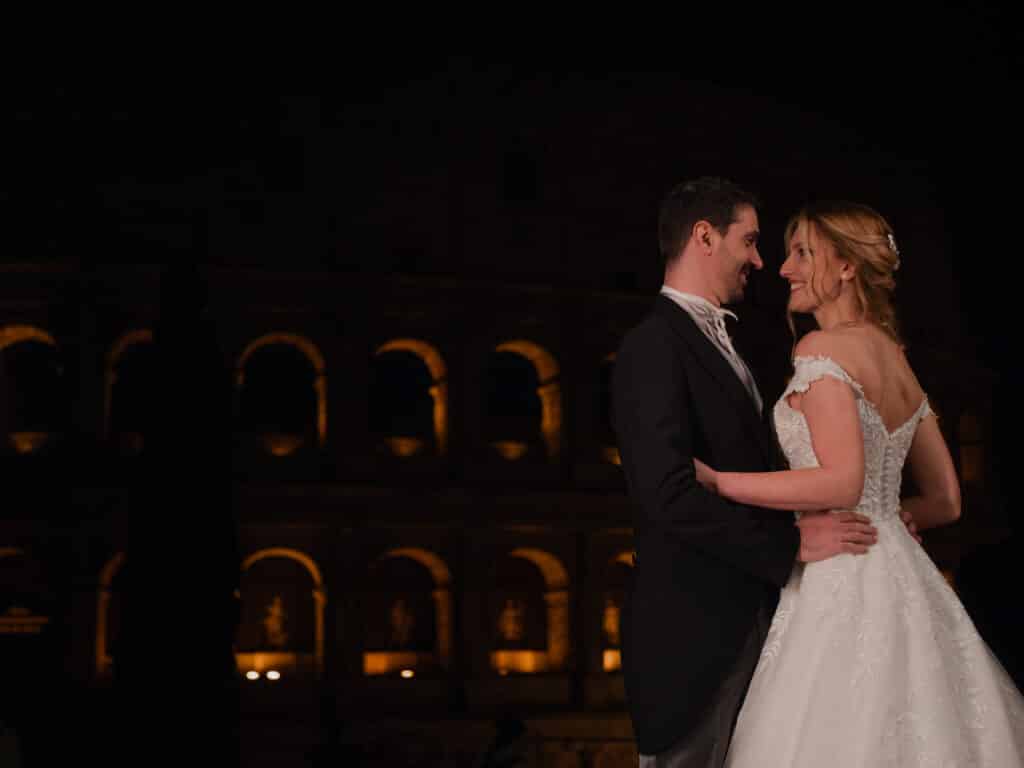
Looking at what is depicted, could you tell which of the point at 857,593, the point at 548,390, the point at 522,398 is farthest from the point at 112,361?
the point at 857,593

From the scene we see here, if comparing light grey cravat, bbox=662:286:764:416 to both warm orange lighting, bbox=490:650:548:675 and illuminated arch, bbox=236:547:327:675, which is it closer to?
illuminated arch, bbox=236:547:327:675

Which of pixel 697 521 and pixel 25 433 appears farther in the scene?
pixel 25 433

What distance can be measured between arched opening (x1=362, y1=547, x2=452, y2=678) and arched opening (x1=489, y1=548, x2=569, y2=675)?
119cm

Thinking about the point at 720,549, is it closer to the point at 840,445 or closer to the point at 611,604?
the point at 840,445

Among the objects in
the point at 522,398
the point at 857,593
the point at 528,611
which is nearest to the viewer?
the point at 857,593

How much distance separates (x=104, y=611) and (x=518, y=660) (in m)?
7.95

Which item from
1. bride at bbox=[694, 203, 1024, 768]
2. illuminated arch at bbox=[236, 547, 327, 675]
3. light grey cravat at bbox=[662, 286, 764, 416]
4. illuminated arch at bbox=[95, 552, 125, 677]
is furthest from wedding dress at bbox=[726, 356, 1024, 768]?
illuminated arch at bbox=[236, 547, 327, 675]

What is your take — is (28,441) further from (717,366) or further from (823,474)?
(823,474)

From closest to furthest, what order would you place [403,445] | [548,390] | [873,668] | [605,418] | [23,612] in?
1. [873,668]
2. [23,612]
3. [403,445]
4. [548,390]
5. [605,418]

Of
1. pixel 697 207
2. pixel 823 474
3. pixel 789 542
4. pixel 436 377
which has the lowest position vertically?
pixel 789 542

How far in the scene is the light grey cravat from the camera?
4047 mm

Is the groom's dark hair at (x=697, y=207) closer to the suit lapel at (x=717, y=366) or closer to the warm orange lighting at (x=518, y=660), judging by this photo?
the suit lapel at (x=717, y=366)

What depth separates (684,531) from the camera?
12.5ft

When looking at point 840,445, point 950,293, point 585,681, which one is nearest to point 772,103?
point 950,293
